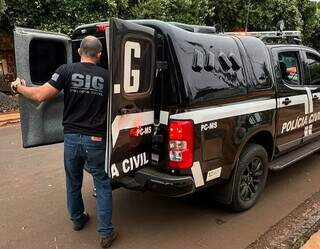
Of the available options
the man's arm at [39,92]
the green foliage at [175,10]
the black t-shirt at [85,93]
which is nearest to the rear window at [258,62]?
the black t-shirt at [85,93]

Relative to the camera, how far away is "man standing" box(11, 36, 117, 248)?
11.7 feet

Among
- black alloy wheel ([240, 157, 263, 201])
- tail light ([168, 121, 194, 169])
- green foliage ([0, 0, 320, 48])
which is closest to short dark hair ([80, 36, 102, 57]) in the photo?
tail light ([168, 121, 194, 169])

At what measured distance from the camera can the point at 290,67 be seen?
5270 mm

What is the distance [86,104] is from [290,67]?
288 centimetres

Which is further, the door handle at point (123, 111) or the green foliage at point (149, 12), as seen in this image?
the green foliage at point (149, 12)

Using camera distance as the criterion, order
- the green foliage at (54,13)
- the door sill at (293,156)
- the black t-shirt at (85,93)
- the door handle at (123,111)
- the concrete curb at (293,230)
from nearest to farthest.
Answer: the door handle at (123,111) → the black t-shirt at (85,93) → the concrete curb at (293,230) → the door sill at (293,156) → the green foliage at (54,13)

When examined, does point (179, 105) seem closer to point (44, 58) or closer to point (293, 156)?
point (44, 58)

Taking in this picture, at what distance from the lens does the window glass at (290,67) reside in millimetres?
5027

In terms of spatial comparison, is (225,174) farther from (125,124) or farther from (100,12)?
(100,12)

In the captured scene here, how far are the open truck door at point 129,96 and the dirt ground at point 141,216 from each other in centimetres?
82

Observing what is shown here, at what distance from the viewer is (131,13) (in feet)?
41.2

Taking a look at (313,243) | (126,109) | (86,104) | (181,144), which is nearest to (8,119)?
(86,104)

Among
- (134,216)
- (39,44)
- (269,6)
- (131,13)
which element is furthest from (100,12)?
(134,216)

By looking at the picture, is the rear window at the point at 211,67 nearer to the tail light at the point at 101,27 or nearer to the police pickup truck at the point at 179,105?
the police pickup truck at the point at 179,105
